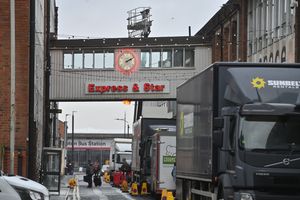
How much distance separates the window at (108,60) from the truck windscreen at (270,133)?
41.1 metres

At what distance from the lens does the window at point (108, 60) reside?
54188 mm

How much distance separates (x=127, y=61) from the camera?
53500 mm

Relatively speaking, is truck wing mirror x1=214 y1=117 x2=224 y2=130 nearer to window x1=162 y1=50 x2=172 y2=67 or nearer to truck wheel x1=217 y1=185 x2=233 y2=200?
truck wheel x1=217 y1=185 x2=233 y2=200

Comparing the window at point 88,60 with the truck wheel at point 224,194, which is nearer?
the truck wheel at point 224,194

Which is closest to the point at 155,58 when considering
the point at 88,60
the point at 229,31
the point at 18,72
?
the point at 88,60

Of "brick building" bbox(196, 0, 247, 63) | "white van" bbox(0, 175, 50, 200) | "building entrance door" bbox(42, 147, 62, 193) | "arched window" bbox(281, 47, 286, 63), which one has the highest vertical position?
"brick building" bbox(196, 0, 247, 63)

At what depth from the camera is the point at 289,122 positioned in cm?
1345

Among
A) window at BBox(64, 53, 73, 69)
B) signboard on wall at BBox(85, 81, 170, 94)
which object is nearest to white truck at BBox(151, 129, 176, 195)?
signboard on wall at BBox(85, 81, 170, 94)

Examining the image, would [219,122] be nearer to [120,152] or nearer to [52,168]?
[52,168]

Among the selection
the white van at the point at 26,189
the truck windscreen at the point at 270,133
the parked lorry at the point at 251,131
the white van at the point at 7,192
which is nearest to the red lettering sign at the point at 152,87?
the parked lorry at the point at 251,131

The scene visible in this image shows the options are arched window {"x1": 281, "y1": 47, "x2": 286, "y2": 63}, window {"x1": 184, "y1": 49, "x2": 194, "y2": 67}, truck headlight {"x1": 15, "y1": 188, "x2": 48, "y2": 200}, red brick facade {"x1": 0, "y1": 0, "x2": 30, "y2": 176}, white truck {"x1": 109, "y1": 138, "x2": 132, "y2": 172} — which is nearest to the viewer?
truck headlight {"x1": 15, "y1": 188, "x2": 48, "y2": 200}

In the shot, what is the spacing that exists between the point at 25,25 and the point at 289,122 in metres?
17.6

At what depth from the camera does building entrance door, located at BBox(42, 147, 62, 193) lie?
30688 millimetres

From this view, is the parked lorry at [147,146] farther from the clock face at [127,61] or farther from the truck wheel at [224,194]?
the clock face at [127,61]
